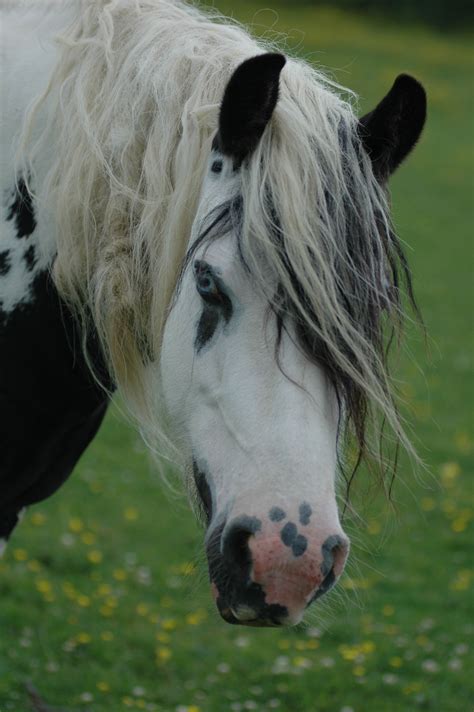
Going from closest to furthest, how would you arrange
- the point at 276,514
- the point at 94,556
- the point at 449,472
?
the point at 276,514 < the point at 94,556 < the point at 449,472

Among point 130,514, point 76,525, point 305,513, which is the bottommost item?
point 130,514

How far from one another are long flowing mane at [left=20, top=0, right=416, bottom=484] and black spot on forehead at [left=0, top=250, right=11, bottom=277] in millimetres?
195

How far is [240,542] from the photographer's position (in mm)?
2211

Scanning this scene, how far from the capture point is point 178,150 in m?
2.67

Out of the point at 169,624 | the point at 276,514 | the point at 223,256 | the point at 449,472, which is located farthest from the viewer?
the point at 449,472

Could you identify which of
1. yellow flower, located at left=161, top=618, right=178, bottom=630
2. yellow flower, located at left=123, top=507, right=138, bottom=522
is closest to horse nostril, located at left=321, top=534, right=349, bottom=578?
yellow flower, located at left=161, top=618, right=178, bottom=630

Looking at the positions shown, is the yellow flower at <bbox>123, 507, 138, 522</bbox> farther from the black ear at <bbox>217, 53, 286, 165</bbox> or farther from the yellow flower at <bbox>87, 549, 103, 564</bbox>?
the black ear at <bbox>217, 53, 286, 165</bbox>

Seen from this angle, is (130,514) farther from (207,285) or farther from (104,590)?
(207,285)

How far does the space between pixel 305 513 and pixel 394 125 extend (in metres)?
1.09

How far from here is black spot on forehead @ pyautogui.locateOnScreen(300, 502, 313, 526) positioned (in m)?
2.15

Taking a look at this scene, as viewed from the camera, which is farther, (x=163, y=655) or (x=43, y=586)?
(x=43, y=586)

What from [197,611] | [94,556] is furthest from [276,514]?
[94,556]

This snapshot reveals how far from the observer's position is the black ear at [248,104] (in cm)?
238

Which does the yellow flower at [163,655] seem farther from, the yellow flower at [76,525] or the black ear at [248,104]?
the black ear at [248,104]
